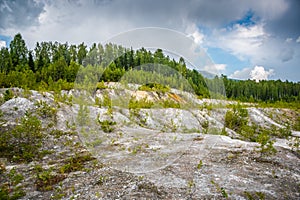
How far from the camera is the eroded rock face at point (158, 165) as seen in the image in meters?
8.15

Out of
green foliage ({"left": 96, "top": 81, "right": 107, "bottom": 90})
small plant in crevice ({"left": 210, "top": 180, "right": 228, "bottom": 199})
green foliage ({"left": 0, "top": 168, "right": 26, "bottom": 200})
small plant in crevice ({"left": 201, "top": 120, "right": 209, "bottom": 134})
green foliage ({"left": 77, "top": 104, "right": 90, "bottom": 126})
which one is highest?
green foliage ({"left": 96, "top": 81, "right": 107, "bottom": 90})

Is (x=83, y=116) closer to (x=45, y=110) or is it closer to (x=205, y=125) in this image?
(x=205, y=125)

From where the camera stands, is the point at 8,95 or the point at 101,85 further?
the point at 8,95

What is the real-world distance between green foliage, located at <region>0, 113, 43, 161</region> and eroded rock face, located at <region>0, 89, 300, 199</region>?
0.60m

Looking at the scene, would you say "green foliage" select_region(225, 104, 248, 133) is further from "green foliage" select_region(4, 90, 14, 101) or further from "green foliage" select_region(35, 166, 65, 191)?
"green foliage" select_region(4, 90, 14, 101)

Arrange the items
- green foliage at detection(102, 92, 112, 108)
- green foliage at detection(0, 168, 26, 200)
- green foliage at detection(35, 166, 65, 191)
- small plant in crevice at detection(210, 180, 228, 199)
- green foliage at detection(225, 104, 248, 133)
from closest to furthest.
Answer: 1. small plant in crevice at detection(210, 180, 228, 199)
2. green foliage at detection(0, 168, 26, 200)
3. green foliage at detection(35, 166, 65, 191)
4. green foliage at detection(102, 92, 112, 108)
5. green foliage at detection(225, 104, 248, 133)

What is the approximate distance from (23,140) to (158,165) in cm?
914

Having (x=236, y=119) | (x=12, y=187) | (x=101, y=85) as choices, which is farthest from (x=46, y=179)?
(x=236, y=119)

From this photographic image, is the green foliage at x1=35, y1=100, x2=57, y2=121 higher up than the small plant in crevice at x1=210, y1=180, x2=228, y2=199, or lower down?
higher up

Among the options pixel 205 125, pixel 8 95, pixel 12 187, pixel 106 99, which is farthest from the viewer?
pixel 8 95

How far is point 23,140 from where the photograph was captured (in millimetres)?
14164

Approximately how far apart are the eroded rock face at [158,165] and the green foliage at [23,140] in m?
0.60

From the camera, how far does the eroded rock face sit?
8.15m

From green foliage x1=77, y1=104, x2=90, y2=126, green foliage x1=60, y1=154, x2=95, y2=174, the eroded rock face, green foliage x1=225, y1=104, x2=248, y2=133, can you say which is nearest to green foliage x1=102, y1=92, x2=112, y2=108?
the eroded rock face
